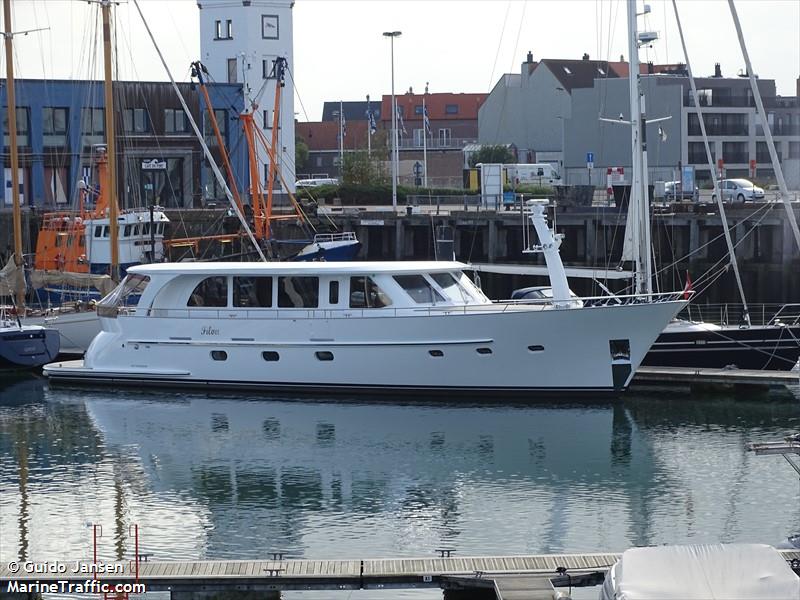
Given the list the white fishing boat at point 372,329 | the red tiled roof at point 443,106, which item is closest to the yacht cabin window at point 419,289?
the white fishing boat at point 372,329

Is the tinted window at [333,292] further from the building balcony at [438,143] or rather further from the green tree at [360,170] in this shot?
the building balcony at [438,143]

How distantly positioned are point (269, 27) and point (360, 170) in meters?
7.60

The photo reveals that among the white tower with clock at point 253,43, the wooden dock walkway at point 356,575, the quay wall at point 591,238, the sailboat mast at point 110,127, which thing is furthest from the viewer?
the white tower with clock at point 253,43

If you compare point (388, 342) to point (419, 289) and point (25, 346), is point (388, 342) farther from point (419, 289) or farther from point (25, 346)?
point (25, 346)

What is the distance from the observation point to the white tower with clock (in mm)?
56000

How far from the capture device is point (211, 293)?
82.9 ft

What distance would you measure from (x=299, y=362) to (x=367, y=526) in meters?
8.49

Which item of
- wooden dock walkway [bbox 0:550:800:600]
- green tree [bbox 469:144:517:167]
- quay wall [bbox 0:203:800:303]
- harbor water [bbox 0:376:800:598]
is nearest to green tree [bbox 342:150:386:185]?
green tree [bbox 469:144:517:167]

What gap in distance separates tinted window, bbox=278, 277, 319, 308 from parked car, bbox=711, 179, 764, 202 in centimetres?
2559

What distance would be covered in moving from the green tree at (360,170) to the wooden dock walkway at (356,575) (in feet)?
154

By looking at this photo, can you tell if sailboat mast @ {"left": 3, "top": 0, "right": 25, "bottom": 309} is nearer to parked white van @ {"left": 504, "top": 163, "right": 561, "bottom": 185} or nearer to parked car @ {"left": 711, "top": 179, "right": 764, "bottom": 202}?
parked car @ {"left": 711, "top": 179, "right": 764, "bottom": 202}

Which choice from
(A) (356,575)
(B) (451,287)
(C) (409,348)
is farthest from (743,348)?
(A) (356,575)

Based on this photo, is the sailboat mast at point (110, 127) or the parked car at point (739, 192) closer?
the sailboat mast at point (110, 127)

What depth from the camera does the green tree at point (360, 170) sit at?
59656 mm
